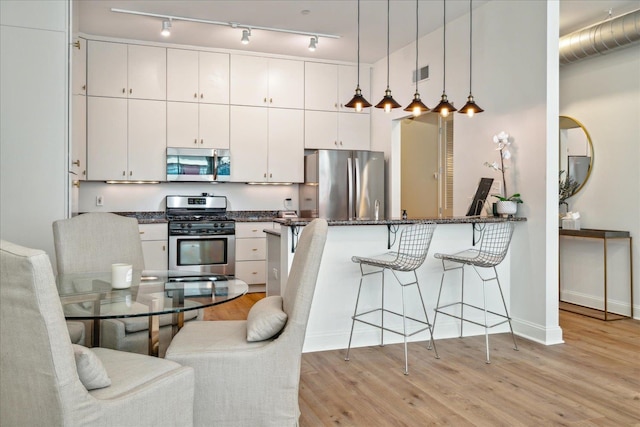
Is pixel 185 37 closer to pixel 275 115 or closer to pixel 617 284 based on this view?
pixel 275 115

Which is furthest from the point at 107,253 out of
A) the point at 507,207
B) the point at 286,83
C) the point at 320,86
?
the point at 320,86

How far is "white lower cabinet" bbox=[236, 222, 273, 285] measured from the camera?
6.07 m

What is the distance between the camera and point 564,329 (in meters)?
4.38

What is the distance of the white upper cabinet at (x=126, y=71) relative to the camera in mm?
5676

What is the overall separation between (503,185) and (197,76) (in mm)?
3773

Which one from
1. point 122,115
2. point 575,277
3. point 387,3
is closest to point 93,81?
point 122,115

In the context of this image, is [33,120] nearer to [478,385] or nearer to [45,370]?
[45,370]

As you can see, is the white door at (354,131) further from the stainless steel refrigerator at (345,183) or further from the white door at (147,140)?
the white door at (147,140)

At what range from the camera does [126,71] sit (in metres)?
5.80

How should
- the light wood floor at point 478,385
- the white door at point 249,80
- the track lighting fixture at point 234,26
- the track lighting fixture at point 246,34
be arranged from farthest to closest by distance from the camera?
1. the white door at point 249,80
2. the track lighting fixture at point 246,34
3. the track lighting fixture at point 234,26
4. the light wood floor at point 478,385

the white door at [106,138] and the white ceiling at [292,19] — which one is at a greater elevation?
the white ceiling at [292,19]

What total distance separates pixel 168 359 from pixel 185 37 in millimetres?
4488

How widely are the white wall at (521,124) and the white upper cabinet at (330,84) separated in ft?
6.10

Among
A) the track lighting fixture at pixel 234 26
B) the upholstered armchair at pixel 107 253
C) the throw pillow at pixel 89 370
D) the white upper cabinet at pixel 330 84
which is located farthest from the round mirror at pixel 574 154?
the throw pillow at pixel 89 370
